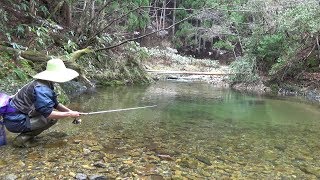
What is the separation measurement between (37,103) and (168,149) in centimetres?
202

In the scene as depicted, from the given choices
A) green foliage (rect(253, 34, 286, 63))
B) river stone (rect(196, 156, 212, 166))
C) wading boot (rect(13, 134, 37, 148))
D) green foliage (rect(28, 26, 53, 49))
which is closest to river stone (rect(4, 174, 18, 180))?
wading boot (rect(13, 134, 37, 148))

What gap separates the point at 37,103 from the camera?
13.2 ft

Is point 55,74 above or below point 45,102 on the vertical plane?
above

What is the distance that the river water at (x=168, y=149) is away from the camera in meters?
3.95

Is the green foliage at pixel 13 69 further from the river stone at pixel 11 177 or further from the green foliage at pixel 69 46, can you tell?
the river stone at pixel 11 177

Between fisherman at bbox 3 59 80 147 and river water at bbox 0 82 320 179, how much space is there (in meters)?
0.41

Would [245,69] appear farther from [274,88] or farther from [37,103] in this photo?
[37,103]

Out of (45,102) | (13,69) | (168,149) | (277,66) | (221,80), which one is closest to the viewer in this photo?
(45,102)

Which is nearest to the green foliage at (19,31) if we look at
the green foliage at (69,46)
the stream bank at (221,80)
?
the green foliage at (69,46)

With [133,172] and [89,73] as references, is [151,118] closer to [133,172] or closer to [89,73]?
[133,172]

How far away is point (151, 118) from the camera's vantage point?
741 cm

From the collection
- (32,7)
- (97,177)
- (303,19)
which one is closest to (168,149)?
(97,177)

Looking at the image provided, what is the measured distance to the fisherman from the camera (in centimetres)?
404

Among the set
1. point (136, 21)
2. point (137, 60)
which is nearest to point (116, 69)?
point (137, 60)
